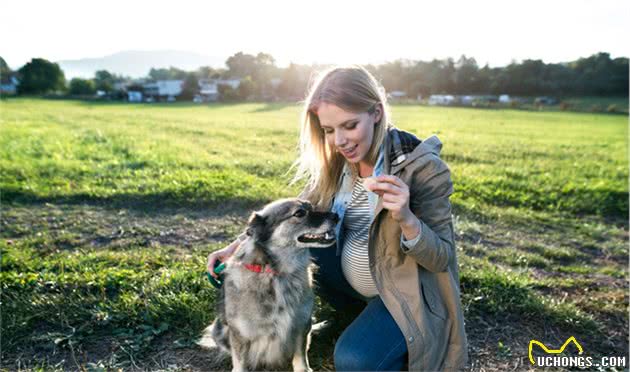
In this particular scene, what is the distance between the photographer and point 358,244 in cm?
321

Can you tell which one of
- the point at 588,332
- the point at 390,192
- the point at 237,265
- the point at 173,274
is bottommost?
the point at 588,332

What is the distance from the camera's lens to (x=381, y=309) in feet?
9.81

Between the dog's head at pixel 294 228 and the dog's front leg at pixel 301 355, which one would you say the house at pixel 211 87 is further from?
the dog's front leg at pixel 301 355

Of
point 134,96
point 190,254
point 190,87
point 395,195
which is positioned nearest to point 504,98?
point 190,87

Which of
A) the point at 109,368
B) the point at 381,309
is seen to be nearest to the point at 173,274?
the point at 109,368

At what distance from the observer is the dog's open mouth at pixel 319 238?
3291 mm

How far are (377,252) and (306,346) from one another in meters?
1.05

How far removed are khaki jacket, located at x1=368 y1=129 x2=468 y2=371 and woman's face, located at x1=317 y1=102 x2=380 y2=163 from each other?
20 centimetres

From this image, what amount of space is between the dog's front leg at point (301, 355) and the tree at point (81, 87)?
2948 inches

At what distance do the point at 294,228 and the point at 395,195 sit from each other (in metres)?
1.14

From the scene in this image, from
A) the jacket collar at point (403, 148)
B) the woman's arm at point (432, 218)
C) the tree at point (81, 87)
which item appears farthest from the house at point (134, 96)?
the woman's arm at point (432, 218)

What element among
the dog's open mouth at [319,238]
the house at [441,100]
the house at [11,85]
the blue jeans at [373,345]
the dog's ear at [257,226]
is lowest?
the blue jeans at [373,345]

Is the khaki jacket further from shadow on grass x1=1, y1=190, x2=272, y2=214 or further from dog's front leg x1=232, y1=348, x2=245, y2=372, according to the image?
shadow on grass x1=1, y1=190, x2=272, y2=214

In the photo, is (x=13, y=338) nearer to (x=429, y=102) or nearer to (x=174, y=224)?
(x=174, y=224)
